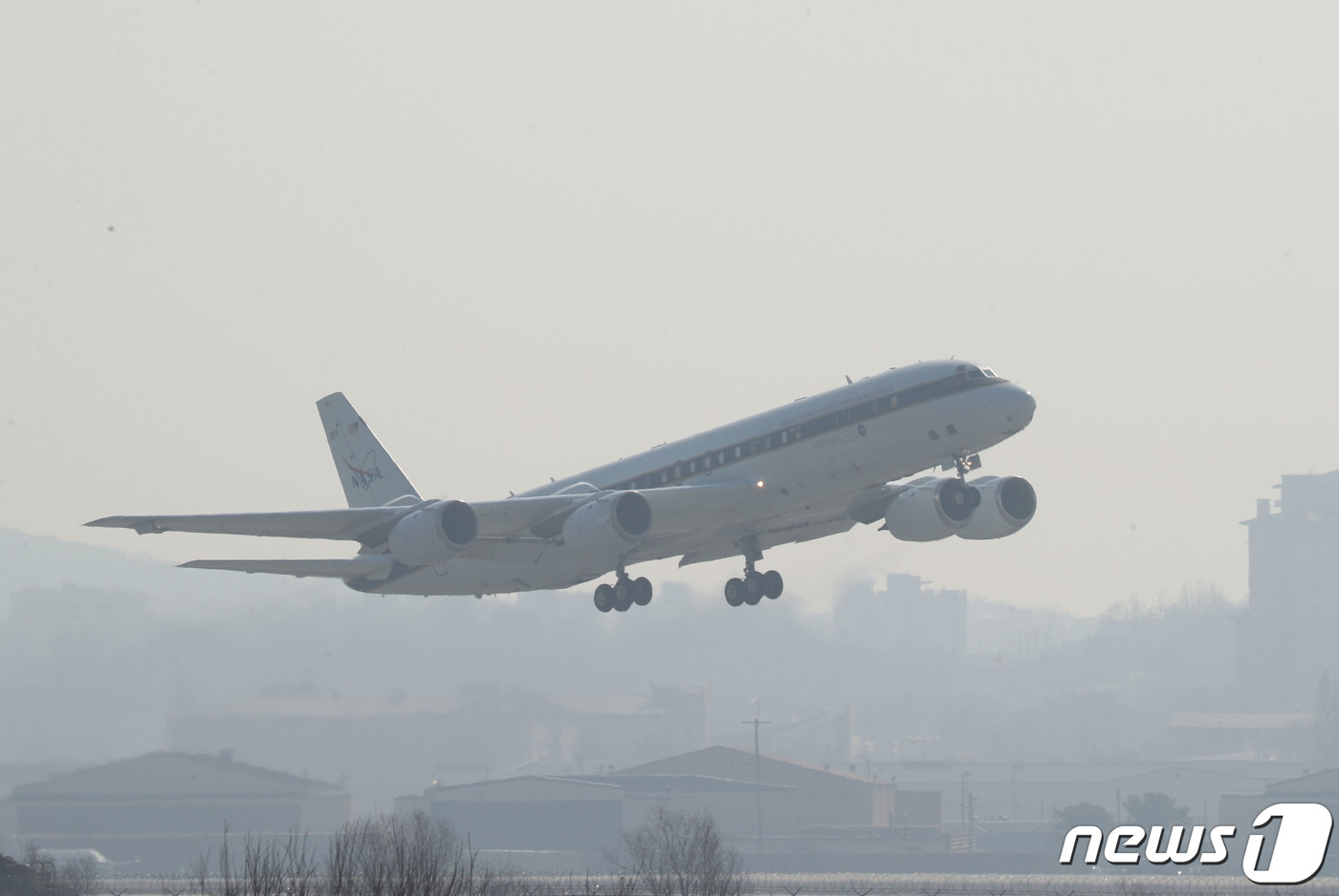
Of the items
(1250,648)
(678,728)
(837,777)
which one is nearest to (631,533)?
(837,777)

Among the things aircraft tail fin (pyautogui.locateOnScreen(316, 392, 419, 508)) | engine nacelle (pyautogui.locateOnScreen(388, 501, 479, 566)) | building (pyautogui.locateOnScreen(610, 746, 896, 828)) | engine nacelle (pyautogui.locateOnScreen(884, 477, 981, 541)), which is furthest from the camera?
building (pyautogui.locateOnScreen(610, 746, 896, 828))

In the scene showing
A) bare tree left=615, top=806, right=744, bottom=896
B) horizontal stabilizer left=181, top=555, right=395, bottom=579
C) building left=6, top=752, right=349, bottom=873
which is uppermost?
horizontal stabilizer left=181, top=555, right=395, bottom=579

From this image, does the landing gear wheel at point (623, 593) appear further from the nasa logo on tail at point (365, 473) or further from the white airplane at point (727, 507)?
the nasa logo on tail at point (365, 473)

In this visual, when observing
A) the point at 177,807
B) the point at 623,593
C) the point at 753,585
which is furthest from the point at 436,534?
the point at 177,807

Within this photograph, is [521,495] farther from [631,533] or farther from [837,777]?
[837,777]

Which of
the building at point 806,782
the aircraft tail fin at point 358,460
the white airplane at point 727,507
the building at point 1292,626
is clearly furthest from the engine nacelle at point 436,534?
the building at point 1292,626

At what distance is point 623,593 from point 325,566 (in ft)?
29.1

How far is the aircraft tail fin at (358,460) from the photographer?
57.5 m

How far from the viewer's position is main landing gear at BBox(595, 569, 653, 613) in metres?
49.4

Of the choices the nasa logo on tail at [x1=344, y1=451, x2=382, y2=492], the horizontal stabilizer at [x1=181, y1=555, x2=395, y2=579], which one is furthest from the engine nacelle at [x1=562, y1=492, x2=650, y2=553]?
the nasa logo on tail at [x1=344, y1=451, x2=382, y2=492]

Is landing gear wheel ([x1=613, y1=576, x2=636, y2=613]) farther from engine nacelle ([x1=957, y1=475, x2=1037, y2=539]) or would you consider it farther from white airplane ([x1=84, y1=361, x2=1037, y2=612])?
engine nacelle ([x1=957, y1=475, x2=1037, y2=539])

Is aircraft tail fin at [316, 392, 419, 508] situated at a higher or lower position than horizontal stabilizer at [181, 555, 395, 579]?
higher

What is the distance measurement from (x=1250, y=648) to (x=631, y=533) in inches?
6072

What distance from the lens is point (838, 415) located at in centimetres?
4456
